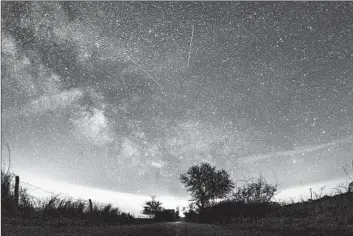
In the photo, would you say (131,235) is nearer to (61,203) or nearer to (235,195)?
(61,203)

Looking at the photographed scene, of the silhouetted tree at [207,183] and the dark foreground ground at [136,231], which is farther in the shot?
the silhouetted tree at [207,183]

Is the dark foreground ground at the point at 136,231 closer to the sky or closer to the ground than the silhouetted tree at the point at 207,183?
closer to the ground

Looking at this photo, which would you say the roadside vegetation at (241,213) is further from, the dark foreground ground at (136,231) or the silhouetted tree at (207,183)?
the silhouetted tree at (207,183)

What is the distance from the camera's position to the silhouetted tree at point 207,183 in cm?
3903

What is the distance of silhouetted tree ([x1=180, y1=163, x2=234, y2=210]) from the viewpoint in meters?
39.0

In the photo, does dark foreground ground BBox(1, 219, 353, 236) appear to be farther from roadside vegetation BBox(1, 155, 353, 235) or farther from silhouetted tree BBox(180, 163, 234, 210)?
silhouetted tree BBox(180, 163, 234, 210)

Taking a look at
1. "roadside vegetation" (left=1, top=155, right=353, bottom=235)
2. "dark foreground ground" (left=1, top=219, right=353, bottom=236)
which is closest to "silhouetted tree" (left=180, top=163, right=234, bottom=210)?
"roadside vegetation" (left=1, top=155, right=353, bottom=235)

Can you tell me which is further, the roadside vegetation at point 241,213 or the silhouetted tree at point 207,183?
the silhouetted tree at point 207,183

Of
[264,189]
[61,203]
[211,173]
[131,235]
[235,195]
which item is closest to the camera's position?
[131,235]

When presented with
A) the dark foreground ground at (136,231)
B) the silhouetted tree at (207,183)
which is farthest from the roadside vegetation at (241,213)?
the silhouetted tree at (207,183)

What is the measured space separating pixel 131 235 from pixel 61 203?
22.8ft

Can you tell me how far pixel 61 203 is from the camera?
9.73m

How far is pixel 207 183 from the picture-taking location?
39.3m

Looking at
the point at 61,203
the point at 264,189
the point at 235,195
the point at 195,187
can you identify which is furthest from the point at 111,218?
the point at 195,187
